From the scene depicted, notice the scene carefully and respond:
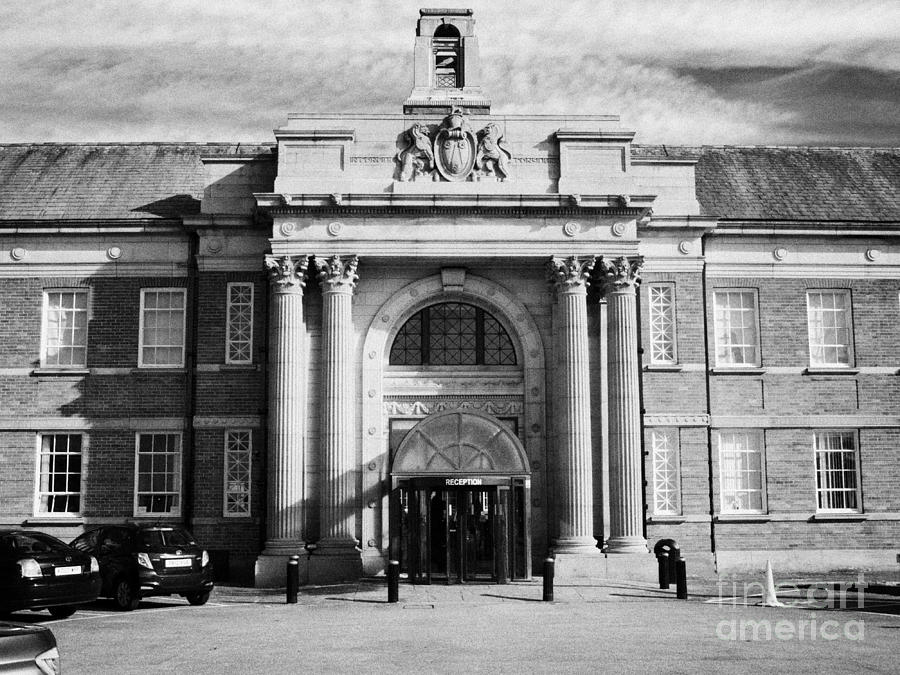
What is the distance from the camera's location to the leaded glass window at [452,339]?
26.7m

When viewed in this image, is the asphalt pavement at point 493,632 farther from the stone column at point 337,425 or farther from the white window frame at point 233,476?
the white window frame at point 233,476

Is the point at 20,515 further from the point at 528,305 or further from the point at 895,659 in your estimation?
the point at 895,659

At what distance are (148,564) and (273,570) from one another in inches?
197

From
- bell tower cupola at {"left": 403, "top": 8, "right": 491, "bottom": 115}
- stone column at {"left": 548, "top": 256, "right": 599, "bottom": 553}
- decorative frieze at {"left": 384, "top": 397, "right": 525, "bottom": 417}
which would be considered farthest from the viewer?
bell tower cupola at {"left": 403, "top": 8, "right": 491, "bottom": 115}

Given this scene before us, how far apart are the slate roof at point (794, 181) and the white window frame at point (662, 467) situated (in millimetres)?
6310

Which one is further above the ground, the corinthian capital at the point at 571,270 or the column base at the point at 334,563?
the corinthian capital at the point at 571,270

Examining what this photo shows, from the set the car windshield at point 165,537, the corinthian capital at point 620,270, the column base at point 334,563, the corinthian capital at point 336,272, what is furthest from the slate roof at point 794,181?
the car windshield at point 165,537

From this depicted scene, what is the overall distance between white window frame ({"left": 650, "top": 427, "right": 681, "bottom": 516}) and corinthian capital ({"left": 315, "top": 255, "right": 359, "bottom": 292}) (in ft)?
28.7

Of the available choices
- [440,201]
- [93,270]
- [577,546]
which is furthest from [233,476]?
[577,546]

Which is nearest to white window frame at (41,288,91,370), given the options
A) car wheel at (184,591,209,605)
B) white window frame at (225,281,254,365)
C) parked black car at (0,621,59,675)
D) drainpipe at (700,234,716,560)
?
white window frame at (225,281,254,365)

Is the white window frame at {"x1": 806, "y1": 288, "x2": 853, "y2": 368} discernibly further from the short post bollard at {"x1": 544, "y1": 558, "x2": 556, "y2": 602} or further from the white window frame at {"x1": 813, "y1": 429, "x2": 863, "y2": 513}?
the short post bollard at {"x1": 544, "y1": 558, "x2": 556, "y2": 602}

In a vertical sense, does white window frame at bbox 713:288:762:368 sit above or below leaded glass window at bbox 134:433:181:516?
above

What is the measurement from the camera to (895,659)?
13320 millimetres

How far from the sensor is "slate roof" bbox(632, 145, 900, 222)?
29.2 metres
